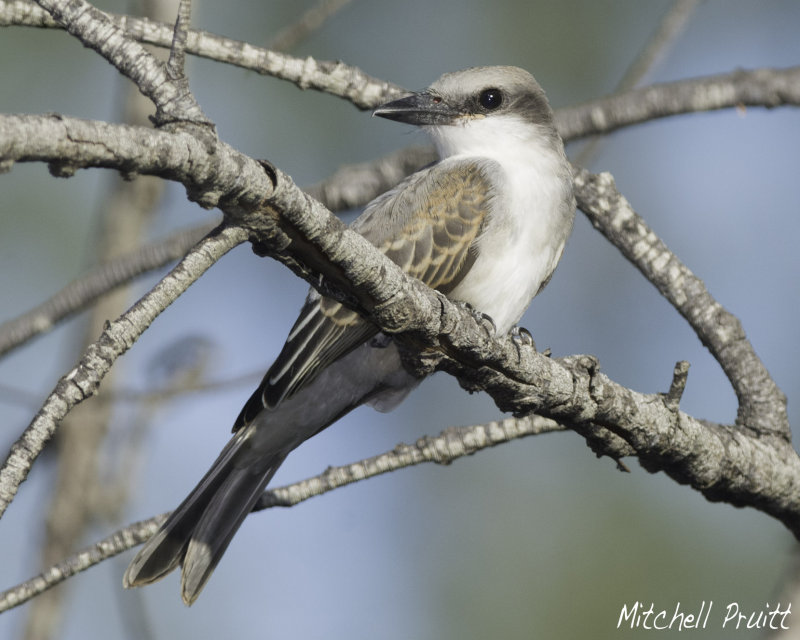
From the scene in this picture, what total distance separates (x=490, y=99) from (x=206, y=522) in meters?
2.69

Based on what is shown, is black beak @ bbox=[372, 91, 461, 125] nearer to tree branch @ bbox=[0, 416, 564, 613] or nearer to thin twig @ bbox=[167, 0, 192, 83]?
tree branch @ bbox=[0, 416, 564, 613]

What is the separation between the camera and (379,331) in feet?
14.3

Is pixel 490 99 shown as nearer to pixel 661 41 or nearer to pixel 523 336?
pixel 661 41

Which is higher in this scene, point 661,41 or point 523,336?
point 661,41

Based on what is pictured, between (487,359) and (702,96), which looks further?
(702,96)

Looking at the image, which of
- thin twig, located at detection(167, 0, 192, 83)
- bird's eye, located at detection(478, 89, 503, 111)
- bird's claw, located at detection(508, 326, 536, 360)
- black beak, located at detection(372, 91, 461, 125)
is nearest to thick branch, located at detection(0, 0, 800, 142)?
black beak, located at detection(372, 91, 461, 125)

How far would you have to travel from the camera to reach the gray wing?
427 centimetres

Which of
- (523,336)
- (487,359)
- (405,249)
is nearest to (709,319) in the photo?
(523,336)

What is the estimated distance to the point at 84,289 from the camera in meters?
4.62

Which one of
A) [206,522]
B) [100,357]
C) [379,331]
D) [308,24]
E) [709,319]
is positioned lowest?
Result: [100,357]

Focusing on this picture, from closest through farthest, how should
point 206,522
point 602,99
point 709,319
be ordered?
point 206,522 < point 709,319 < point 602,99

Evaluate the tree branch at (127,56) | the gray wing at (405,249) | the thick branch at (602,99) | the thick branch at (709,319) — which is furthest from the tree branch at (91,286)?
the tree branch at (127,56)

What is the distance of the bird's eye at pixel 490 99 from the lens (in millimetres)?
5555

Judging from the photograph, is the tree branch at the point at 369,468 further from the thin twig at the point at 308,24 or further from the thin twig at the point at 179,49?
the thin twig at the point at 308,24
